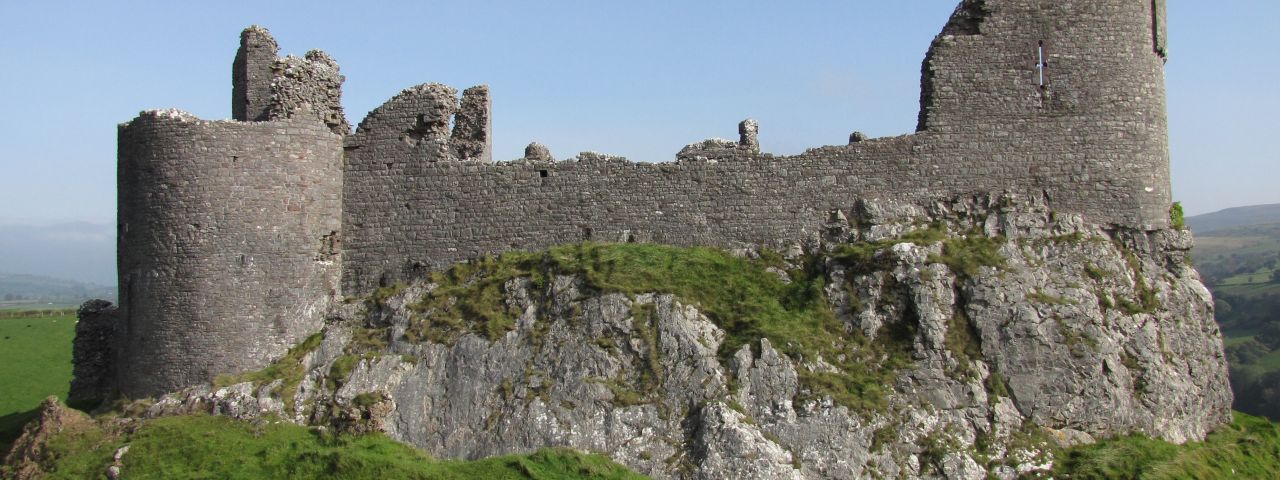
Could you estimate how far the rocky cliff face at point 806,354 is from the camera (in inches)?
601

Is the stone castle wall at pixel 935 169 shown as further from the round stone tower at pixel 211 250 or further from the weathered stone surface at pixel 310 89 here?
the weathered stone surface at pixel 310 89

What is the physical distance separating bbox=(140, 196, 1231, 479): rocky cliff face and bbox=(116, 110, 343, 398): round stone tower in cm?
Answer: 94

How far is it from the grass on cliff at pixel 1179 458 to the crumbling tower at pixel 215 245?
1349cm

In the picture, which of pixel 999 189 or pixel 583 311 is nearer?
pixel 583 311

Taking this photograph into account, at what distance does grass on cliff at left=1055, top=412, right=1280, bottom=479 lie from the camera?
48.4 feet

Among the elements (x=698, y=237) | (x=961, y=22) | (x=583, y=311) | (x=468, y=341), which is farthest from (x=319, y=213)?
(x=961, y=22)

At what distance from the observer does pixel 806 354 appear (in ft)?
53.1

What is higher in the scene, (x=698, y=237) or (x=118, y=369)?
(x=698, y=237)

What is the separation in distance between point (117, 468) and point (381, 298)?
17.4 ft

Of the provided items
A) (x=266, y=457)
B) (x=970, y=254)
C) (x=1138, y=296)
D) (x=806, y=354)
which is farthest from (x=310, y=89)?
→ (x=1138, y=296)

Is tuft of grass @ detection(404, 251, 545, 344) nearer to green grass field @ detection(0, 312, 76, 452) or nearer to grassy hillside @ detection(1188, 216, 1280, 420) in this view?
green grass field @ detection(0, 312, 76, 452)

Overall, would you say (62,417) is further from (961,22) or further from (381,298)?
(961,22)

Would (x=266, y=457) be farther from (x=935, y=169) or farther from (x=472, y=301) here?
(x=935, y=169)

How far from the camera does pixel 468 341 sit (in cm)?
1719
